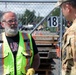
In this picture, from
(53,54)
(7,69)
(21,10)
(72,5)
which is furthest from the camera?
(53,54)

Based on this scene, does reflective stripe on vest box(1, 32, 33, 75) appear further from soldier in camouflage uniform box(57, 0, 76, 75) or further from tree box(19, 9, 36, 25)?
tree box(19, 9, 36, 25)

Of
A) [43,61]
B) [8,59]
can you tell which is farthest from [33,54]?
[43,61]

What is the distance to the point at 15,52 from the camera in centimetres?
409

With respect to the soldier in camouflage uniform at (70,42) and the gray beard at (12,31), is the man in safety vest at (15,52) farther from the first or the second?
the soldier in camouflage uniform at (70,42)

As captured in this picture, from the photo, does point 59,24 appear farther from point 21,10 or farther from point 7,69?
point 7,69

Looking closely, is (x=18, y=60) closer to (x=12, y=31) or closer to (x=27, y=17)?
(x=12, y=31)

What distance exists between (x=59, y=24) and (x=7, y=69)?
1958 mm

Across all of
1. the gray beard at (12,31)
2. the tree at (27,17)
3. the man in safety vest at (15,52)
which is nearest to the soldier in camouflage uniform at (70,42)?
the man in safety vest at (15,52)

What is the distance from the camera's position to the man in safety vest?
13.4ft

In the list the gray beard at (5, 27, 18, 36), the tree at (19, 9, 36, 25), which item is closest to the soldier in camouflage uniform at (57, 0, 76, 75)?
the gray beard at (5, 27, 18, 36)

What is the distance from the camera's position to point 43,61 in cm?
622

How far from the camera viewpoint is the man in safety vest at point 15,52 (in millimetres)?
4070

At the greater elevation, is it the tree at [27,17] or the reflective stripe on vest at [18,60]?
the tree at [27,17]

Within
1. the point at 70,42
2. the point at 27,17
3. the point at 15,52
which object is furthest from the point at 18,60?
the point at 27,17
